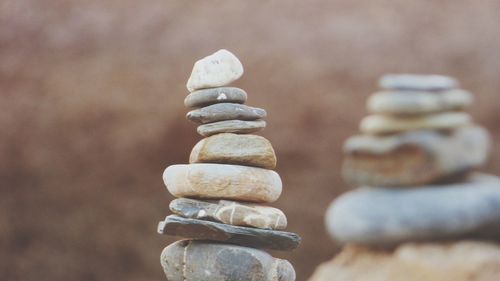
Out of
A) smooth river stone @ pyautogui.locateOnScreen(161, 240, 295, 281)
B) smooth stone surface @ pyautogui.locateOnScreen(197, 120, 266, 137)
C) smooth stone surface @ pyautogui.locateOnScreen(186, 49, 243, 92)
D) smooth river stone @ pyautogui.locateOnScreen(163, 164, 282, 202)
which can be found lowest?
smooth river stone @ pyautogui.locateOnScreen(161, 240, 295, 281)

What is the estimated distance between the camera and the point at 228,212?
2.37 meters

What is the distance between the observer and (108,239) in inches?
185

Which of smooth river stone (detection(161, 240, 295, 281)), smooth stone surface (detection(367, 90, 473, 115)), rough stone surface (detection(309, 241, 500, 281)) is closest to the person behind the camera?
smooth river stone (detection(161, 240, 295, 281))

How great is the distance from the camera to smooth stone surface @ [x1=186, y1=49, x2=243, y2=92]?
247cm

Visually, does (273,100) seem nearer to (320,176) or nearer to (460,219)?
(320,176)

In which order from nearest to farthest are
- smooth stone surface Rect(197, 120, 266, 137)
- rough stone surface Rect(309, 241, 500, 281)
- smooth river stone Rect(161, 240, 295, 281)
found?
1. smooth river stone Rect(161, 240, 295, 281)
2. smooth stone surface Rect(197, 120, 266, 137)
3. rough stone surface Rect(309, 241, 500, 281)

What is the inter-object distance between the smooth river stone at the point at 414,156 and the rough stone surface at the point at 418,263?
0.39 metres

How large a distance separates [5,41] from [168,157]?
1.10 m

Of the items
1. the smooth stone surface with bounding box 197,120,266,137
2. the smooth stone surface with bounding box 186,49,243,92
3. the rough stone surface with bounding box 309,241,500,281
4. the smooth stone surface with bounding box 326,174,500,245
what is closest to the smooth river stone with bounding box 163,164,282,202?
the smooth stone surface with bounding box 197,120,266,137

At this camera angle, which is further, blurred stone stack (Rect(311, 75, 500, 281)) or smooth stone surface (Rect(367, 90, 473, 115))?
smooth stone surface (Rect(367, 90, 473, 115))

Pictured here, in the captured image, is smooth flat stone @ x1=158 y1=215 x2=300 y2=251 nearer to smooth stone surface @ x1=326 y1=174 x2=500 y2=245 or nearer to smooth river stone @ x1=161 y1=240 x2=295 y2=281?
smooth river stone @ x1=161 y1=240 x2=295 y2=281

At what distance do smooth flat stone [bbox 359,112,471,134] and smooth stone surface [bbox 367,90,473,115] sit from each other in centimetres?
4

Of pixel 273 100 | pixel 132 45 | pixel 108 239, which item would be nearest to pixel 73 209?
pixel 108 239

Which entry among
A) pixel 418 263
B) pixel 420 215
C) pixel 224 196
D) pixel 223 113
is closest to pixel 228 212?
pixel 224 196
